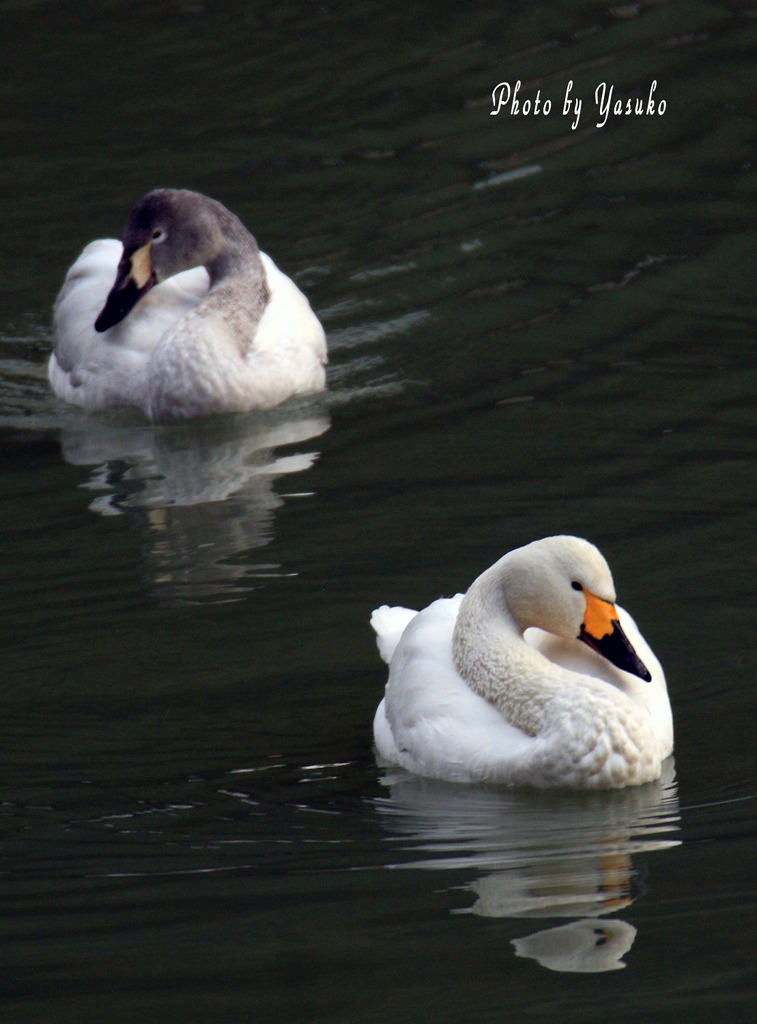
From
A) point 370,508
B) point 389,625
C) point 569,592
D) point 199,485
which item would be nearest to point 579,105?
point 199,485

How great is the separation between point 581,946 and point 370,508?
150 inches

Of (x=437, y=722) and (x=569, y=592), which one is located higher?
(x=569, y=592)

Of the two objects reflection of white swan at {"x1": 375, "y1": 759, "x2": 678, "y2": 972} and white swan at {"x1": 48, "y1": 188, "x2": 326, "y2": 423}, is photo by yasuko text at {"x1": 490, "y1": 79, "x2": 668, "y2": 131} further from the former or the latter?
reflection of white swan at {"x1": 375, "y1": 759, "x2": 678, "y2": 972}

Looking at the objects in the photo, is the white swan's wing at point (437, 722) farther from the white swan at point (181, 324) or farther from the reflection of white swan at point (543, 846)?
the white swan at point (181, 324)

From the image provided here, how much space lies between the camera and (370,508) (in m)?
8.38

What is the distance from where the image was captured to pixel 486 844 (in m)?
5.50

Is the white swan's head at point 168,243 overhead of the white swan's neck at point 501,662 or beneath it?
overhead

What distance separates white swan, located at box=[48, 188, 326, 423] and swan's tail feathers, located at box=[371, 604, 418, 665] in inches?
133

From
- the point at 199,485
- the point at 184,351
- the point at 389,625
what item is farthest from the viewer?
the point at 184,351

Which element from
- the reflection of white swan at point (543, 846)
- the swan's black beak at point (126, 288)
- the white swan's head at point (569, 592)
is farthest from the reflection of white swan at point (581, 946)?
the swan's black beak at point (126, 288)

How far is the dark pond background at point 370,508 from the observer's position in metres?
4.84

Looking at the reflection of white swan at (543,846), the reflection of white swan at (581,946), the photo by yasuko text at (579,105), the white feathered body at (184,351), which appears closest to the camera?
the reflection of white swan at (581,946)

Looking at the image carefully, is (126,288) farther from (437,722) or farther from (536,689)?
(536,689)

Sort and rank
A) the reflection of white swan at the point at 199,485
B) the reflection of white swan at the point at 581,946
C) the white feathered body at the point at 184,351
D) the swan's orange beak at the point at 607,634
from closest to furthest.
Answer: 1. the reflection of white swan at the point at 581,946
2. the swan's orange beak at the point at 607,634
3. the reflection of white swan at the point at 199,485
4. the white feathered body at the point at 184,351
